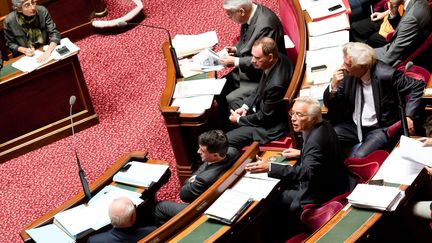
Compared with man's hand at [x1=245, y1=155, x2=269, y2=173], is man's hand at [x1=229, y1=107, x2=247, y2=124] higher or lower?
lower

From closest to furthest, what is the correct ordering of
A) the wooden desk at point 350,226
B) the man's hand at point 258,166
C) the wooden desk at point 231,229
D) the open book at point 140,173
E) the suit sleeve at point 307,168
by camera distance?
the wooden desk at point 350,226 < the wooden desk at point 231,229 < the suit sleeve at point 307,168 < the man's hand at point 258,166 < the open book at point 140,173

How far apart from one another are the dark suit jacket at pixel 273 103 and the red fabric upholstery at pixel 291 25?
72 centimetres

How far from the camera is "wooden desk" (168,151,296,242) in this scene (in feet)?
12.8

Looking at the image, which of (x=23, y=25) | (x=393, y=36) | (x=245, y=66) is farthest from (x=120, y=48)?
(x=393, y=36)

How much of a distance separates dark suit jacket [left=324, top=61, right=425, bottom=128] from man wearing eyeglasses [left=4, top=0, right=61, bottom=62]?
8.48 ft

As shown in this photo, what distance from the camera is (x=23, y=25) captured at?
245 inches

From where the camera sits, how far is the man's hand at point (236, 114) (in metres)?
5.30

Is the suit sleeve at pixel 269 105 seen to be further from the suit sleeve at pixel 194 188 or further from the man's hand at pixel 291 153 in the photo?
the suit sleeve at pixel 194 188

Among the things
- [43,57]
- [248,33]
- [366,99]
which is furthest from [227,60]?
[43,57]

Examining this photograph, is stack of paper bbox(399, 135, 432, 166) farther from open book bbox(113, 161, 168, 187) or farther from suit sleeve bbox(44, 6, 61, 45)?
suit sleeve bbox(44, 6, 61, 45)

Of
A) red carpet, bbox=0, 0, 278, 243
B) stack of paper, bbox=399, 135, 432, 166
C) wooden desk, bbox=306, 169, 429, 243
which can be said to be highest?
stack of paper, bbox=399, 135, 432, 166

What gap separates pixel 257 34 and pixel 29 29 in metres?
2.01

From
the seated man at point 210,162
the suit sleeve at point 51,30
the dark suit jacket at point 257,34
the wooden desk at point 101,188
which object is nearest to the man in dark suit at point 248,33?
the dark suit jacket at point 257,34

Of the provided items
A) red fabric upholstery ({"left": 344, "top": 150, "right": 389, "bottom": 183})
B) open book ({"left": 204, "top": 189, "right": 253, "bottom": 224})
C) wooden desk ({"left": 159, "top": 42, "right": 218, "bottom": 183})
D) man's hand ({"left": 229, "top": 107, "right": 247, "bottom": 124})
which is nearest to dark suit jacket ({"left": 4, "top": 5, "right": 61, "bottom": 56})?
wooden desk ({"left": 159, "top": 42, "right": 218, "bottom": 183})
